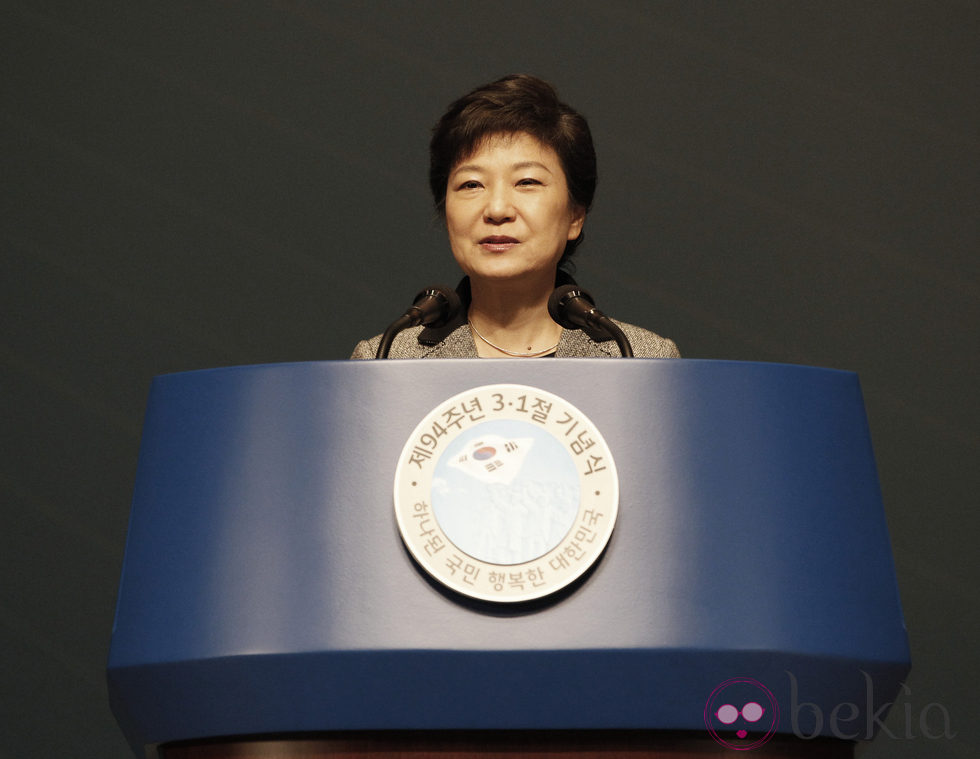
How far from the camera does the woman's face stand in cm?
186

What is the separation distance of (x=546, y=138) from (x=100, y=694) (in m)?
1.52

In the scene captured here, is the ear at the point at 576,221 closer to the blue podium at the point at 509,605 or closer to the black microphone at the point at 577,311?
the black microphone at the point at 577,311

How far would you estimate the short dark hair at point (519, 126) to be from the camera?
195 cm

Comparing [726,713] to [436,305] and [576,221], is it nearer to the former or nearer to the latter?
[436,305]

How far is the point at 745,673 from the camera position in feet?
3.76

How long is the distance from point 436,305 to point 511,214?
0.37m

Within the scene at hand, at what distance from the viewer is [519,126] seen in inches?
77.0

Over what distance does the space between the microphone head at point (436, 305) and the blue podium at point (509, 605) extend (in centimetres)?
30

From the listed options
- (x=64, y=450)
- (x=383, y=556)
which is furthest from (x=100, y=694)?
(x=383, y=556)

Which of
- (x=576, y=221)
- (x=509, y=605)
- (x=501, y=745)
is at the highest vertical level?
(x=576, y=221)

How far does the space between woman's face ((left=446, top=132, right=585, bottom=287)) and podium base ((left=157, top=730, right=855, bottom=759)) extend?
0.86 meters

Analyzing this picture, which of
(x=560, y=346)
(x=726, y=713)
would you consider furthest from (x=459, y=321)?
(x=726, y=713)

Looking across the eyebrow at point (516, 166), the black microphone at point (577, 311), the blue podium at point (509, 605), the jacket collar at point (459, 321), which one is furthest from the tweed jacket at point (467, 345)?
the blue podium at point (509, 605)

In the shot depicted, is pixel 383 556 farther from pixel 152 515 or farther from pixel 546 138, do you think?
pixel 546 138
